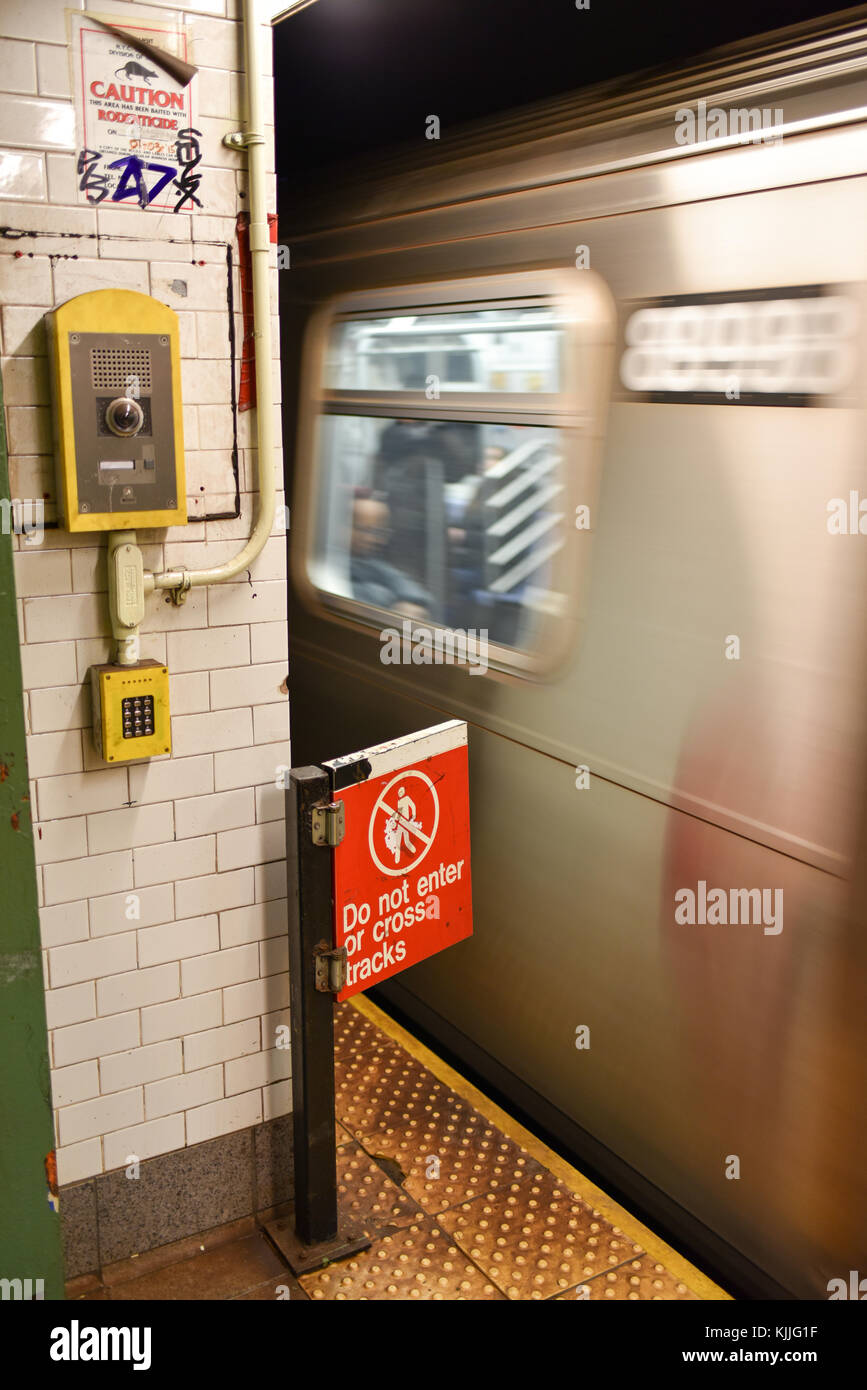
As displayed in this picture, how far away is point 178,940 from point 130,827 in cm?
34

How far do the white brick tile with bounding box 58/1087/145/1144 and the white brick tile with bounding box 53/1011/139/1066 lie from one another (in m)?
0.12

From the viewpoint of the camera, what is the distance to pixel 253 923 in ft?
10.7

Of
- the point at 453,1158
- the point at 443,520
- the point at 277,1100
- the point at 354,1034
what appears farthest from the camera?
the point at 354,1034

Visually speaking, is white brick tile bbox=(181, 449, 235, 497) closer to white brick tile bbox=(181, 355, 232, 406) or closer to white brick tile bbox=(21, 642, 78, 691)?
Answer: white brick tile bbox=(181, 355, 232, 406)

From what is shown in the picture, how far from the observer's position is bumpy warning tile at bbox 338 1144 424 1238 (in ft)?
10.8

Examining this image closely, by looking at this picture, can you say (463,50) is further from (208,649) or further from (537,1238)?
(537,1238)

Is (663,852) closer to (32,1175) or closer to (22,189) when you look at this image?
(32,1175)

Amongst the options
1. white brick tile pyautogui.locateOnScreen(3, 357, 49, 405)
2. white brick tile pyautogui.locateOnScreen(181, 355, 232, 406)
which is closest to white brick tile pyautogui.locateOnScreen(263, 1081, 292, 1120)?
white brick tile pyautogui.locateOnScreen(3, 357, 49, 405)

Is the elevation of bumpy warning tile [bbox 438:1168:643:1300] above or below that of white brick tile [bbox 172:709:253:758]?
below

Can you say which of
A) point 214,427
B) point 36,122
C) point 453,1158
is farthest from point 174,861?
point 36,122

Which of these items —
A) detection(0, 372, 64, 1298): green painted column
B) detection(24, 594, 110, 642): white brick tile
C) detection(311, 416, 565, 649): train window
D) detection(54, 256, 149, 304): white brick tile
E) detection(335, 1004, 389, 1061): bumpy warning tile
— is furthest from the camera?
detection(335, 1004, 389, 1061): bumpy warning tile

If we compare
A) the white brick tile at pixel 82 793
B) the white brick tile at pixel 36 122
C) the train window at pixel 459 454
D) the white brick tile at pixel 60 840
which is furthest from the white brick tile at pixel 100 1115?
the white brick tile at pixel 36 122

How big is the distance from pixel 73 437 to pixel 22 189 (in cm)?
55

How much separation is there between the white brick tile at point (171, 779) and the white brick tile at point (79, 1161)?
893 mm
